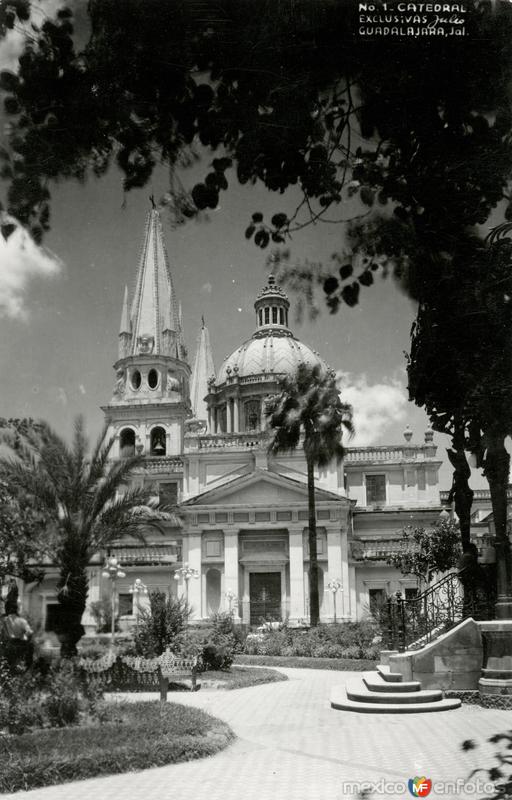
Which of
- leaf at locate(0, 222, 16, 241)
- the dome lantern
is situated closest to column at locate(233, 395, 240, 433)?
the dome lantern

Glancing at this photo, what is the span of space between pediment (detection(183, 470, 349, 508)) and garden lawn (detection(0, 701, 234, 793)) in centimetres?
3419

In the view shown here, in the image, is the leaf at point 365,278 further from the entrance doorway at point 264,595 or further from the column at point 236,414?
the column at point 236,414

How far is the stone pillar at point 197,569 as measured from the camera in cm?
4503

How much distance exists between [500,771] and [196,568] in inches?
1542

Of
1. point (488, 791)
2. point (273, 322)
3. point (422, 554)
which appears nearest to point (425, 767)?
point (488, 791)

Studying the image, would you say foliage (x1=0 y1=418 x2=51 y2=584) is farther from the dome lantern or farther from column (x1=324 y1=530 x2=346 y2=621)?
the dome lantern

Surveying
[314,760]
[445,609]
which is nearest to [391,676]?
[445,609]

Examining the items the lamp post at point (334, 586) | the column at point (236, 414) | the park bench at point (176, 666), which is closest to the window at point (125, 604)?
the lamp post at point (334, 586)

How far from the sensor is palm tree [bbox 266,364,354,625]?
37438mm

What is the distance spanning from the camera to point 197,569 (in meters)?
45.8

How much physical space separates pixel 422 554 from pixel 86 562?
888 inches

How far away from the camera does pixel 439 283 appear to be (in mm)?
8359

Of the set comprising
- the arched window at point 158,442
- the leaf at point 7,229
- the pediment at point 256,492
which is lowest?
the leaf at point 7,229

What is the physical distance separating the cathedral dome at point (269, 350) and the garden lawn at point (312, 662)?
3032 cm
